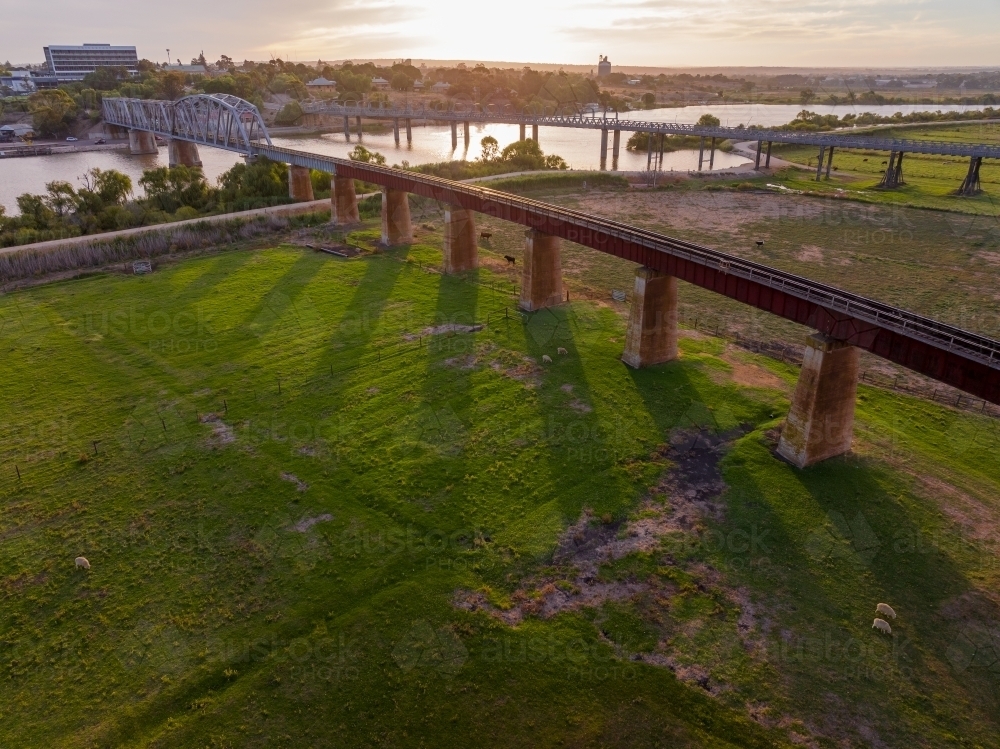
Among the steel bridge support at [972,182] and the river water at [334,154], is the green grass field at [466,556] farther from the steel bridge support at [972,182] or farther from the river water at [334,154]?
the river water at [334,154]

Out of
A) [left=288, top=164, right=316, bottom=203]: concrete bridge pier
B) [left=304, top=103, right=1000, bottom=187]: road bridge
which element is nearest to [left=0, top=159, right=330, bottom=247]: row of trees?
[left=288, top=164, right=316, bottom=203]: concrete bridge pier

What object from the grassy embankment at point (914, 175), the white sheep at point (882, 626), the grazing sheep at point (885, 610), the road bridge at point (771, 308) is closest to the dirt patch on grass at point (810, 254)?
the road bridge at point (771, 308)

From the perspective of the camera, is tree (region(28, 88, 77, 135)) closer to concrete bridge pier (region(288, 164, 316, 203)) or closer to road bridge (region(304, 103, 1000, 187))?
road bridge (region(304, 103, 1000, 187))

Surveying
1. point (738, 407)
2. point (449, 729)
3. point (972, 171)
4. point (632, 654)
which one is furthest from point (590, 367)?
point (972, 171)

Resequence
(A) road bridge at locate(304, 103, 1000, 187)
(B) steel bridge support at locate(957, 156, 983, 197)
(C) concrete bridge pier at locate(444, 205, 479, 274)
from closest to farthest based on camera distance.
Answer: (C) concrete bridge pier at locate(444, 205, 479, 274), (B) steel bridge support at locate(957, 156, 983, 197), (A) road bridge at locate(304, 103, 1000, 187)

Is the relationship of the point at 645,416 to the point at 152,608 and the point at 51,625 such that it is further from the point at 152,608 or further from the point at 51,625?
the point at 51,625
